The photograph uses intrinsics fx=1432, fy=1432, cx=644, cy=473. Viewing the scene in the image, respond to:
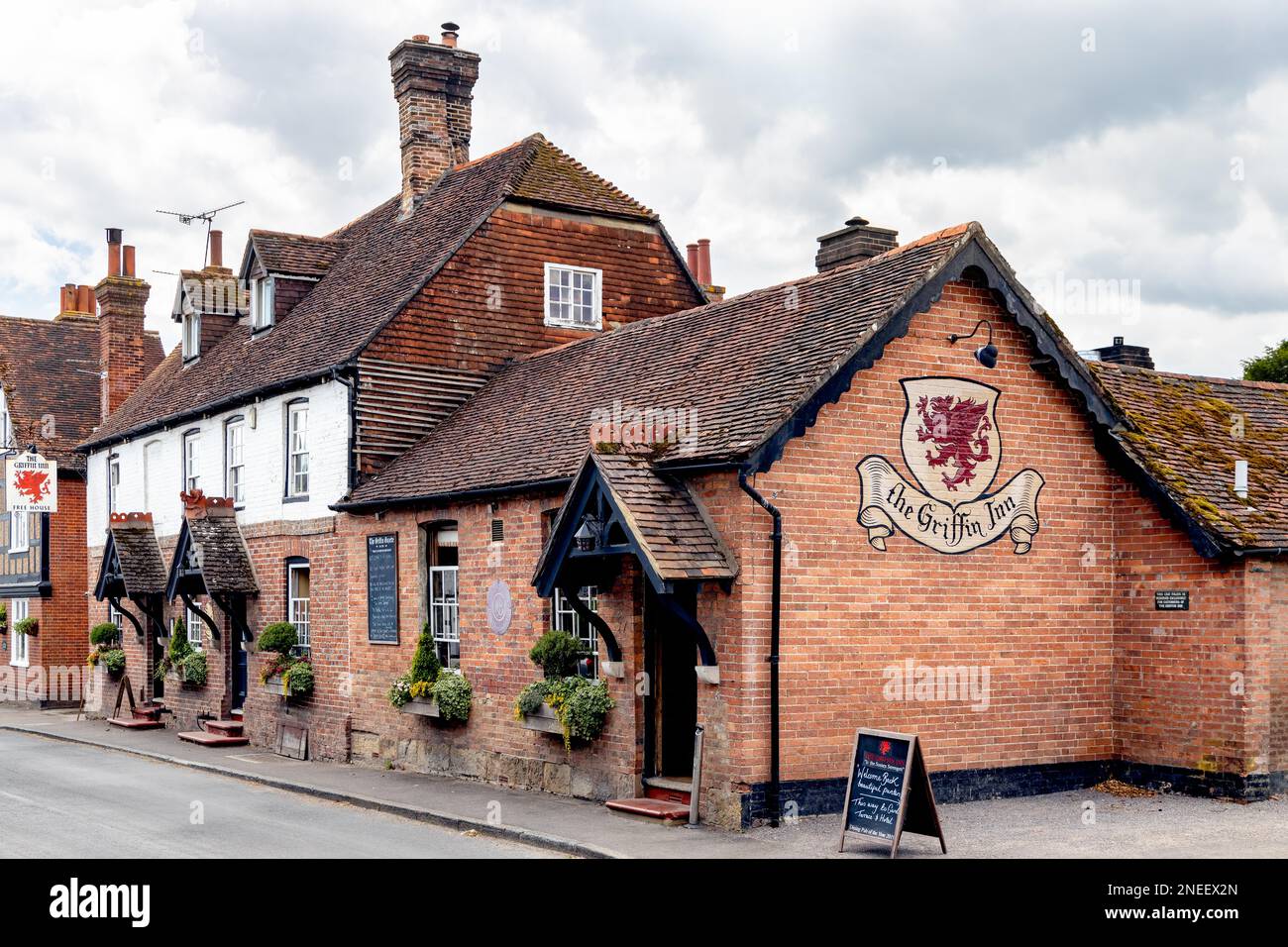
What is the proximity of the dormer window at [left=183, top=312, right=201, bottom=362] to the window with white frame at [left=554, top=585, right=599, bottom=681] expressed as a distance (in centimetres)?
1597

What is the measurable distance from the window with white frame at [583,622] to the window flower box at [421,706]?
2667mm

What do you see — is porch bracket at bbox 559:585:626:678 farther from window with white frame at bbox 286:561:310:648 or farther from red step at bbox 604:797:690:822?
window with white frame at bbox 286:561:310:648

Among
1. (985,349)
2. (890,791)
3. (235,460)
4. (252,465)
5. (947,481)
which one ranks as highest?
→ (985,349)

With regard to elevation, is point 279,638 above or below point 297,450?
below

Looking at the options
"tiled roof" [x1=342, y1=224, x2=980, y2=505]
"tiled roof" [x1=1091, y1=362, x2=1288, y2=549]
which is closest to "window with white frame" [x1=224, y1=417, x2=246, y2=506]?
"tiled roof" [x1=342, y1=224, x2=980, y2=505]

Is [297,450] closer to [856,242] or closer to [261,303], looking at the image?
[261,303]

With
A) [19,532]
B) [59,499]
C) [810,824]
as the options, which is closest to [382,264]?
[810,824]

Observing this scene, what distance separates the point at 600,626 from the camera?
1552 centimetres

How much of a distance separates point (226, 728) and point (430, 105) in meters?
11.8

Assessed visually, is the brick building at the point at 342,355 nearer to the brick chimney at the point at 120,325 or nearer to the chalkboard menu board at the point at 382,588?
the chalkboard menu board at the point at 382,588

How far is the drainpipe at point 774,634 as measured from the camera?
13750 millimetres

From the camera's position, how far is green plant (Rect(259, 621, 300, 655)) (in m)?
23.0
